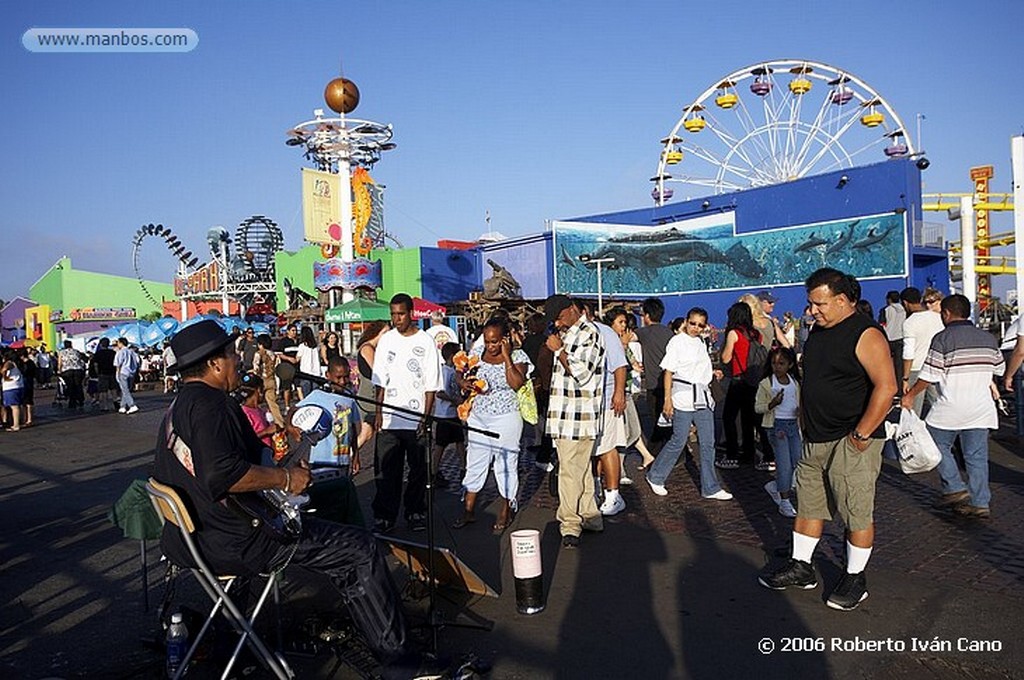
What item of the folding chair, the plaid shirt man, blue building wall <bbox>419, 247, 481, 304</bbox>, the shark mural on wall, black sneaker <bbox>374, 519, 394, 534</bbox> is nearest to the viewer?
the folding chair

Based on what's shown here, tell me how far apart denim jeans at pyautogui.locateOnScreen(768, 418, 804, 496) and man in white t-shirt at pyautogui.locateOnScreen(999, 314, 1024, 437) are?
203 cm

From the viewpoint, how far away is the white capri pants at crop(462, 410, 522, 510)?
6340 millimetres

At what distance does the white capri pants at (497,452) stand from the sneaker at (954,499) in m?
3.55

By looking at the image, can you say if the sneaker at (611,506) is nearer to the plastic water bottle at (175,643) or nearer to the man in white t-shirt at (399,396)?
the man in white t-shirt at (399,396)

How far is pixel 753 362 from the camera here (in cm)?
878

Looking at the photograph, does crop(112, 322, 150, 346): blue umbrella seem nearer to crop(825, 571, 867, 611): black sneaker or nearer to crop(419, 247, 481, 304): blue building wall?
crop(419, 247, 481, 304): blue building wall

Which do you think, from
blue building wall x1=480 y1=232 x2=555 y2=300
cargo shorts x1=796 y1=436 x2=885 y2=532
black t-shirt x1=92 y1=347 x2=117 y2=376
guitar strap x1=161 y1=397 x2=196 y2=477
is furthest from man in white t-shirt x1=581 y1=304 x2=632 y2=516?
blue building wall x1=480 y1=232 x2=555 y2=300

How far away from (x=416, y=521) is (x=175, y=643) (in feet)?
10.1

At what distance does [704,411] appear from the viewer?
7297 millimetres

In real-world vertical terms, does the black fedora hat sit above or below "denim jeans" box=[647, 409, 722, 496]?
above

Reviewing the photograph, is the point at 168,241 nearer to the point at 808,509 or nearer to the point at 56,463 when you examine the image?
the point at 56,463

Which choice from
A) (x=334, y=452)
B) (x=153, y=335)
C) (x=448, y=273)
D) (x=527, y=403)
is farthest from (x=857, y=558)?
(x=448, y=273)

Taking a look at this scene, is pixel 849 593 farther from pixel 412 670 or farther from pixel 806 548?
pixel 412 670

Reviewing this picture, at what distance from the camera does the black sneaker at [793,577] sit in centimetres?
477
